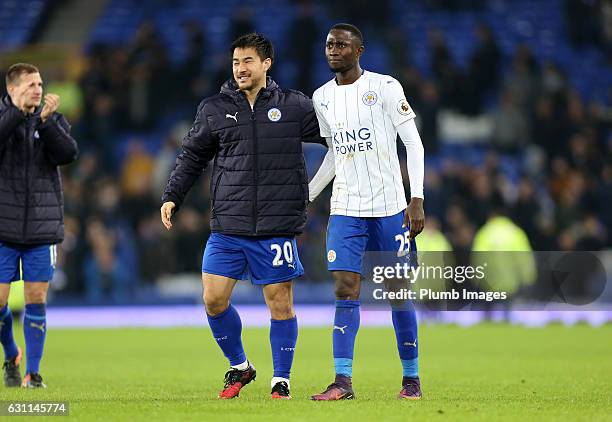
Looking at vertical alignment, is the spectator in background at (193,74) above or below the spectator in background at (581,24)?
below

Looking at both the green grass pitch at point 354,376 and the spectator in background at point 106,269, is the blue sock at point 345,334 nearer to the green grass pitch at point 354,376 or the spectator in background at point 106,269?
the green grass pitch at point 354,376

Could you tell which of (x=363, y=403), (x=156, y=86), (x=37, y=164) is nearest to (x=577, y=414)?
(x=363, y=403)

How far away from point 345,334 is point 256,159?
1266 mm

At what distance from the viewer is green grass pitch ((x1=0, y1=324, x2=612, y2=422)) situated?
293 inches

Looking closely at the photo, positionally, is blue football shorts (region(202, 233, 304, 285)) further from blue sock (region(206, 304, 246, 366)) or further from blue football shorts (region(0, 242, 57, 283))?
blue football shorts (region(0, 242, 57, 283))

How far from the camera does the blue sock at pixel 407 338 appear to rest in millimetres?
8219

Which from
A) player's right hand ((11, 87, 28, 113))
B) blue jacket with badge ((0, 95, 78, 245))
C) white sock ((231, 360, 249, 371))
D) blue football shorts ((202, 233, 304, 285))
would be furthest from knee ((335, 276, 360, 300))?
player's right hand ((11, 87, 28, 113))

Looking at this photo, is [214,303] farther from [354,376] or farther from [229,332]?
[354,376]

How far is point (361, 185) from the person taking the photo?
8141 millimetres

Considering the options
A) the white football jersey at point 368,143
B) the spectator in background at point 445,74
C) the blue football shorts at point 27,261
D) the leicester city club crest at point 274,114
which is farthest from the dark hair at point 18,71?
the spectator in background at point 445,74

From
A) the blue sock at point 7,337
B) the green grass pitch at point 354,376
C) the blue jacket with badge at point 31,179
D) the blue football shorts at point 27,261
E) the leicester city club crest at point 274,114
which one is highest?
the leicester city club crest at point 274,114

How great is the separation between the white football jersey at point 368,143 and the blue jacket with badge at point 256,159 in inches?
10.7

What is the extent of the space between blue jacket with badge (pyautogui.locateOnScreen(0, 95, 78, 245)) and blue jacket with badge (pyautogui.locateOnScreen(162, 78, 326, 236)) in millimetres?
1646

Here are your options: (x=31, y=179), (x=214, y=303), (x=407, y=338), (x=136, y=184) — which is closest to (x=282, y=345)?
(x=214, y=303)
